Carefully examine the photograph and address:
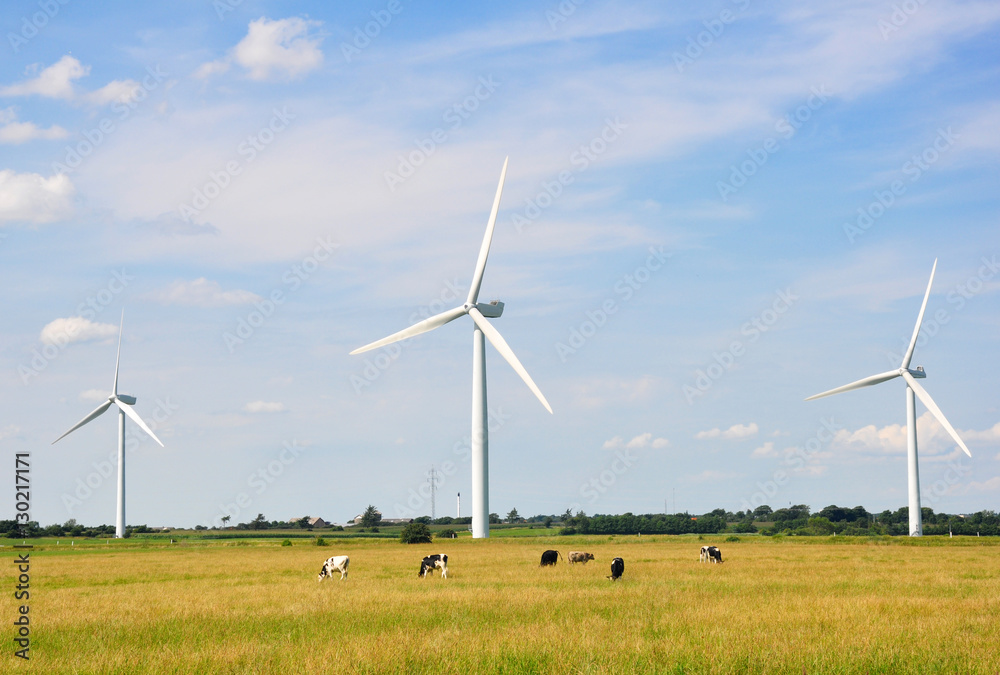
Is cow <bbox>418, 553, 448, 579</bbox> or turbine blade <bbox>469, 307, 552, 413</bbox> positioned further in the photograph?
turbine blade <bbox>469, 307, 552, 413</bbox>

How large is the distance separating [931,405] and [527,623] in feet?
261

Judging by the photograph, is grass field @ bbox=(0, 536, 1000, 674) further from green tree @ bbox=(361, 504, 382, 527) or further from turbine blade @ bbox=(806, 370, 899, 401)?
green tree @ bbox=(361, 504, 382, 527)

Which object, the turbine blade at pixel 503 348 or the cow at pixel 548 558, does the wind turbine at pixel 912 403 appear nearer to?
the turbine blade at pixel 503 348

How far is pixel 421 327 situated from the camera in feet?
242

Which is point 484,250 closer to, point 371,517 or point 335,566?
point 335,566

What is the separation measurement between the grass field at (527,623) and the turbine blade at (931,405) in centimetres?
5411

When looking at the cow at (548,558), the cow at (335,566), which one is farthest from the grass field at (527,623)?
the cow at (548,558)

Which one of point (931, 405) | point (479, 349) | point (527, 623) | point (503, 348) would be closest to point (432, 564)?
point (527, 623)

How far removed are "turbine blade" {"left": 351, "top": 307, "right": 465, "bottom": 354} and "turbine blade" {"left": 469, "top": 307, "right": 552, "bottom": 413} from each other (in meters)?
1.50

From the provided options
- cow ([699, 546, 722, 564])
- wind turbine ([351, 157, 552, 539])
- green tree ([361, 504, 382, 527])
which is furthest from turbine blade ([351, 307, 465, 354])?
green tree ([361, 504, 382, 527])

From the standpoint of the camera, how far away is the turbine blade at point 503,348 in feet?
200

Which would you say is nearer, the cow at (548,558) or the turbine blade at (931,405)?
the cow at (548,558)

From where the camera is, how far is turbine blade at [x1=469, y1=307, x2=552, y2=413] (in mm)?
60859

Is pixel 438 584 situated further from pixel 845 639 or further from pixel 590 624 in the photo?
pixel 845 639
